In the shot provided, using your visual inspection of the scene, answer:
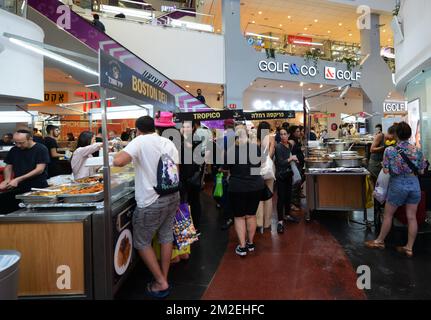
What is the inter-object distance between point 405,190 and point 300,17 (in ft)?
46.1

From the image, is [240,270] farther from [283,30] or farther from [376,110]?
[283,30]

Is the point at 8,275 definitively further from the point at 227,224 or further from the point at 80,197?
the point at 227,224

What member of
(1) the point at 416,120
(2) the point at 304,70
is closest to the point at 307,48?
(2) the point at 304,70

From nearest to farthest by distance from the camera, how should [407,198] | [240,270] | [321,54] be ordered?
[240,270]
[407,198]
[321,54]

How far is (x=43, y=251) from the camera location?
232 cm

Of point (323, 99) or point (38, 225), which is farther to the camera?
point (323, 99)

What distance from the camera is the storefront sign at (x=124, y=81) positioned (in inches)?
85.6

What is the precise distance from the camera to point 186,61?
35.1 ft

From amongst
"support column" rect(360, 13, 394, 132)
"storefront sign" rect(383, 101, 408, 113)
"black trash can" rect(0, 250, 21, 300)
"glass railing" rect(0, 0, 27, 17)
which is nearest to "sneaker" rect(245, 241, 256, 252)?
"black trash can" rect(0, 250, 21, 300)

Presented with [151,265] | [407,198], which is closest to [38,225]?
[151,265]

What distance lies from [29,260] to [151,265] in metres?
0.98

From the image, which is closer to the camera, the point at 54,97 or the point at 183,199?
the point at 183,199

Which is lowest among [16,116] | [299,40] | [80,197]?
[80,197]

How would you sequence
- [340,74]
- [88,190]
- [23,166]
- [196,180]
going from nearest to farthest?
[88,190]
[23,166]
[196,180]
[340,74]
